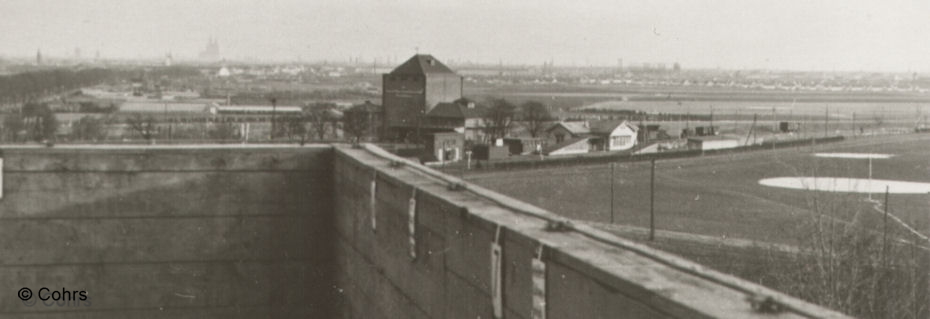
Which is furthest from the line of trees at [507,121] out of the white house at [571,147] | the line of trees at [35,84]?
the line of trees at [35,84]

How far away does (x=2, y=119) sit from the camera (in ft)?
214

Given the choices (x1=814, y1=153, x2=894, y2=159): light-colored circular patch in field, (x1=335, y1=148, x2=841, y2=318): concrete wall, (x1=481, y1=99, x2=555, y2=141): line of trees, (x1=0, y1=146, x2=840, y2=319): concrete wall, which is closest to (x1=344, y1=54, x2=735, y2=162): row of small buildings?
(x1=481, y1=99, x2=555, y2=141): line of trees

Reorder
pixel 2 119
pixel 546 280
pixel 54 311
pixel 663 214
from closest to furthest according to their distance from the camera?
pixel 546 280, pixel 54 311, pixel 663 214, pixel 2 119

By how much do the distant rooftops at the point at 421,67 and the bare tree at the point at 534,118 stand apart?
20.5ft

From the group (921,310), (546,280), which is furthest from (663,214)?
(546,280)

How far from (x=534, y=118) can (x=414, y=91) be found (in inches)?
322

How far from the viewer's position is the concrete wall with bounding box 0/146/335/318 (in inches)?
401

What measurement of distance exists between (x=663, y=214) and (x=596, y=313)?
94.6 feet

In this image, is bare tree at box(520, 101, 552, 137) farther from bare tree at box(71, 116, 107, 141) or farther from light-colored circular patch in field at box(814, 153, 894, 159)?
bare tree at box(71, 116, 107, 141)

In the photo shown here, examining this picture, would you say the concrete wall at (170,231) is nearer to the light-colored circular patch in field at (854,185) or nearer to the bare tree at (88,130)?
the light-colored circular patch in field at (854,185)

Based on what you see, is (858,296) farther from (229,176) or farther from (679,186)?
(679,186)

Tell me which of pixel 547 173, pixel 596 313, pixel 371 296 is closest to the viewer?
pixel 596 313

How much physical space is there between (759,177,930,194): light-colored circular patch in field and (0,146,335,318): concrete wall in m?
29.8

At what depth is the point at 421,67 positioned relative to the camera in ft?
233
